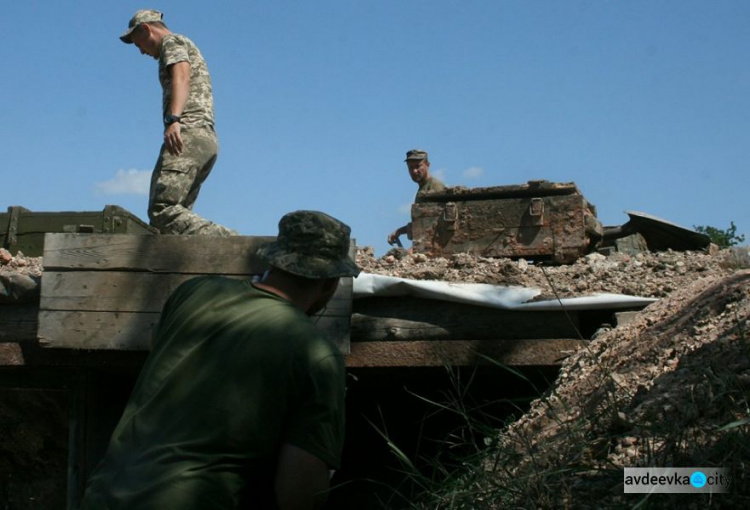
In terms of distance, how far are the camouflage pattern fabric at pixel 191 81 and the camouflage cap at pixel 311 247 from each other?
3.12 m

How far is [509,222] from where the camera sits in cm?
856

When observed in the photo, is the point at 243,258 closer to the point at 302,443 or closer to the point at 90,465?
the point at 90,465

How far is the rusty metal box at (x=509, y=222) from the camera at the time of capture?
8.42 metres

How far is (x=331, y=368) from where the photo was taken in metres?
2.36

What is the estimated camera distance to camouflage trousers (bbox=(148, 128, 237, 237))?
5355mm

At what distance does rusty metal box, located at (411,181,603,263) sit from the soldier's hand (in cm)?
366

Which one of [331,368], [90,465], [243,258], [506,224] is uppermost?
[506,224]

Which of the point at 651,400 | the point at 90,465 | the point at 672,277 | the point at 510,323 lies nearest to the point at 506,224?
the point at 672,277

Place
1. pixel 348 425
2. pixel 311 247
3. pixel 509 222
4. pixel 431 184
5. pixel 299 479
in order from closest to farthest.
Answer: pixel 299 479, pixel 311 247, pixel 348 425, pixel 509 222, pixel 431 184

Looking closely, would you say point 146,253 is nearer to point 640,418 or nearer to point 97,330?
point 97,330

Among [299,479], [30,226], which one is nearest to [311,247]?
[299,479]

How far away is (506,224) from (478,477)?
5.55 metres

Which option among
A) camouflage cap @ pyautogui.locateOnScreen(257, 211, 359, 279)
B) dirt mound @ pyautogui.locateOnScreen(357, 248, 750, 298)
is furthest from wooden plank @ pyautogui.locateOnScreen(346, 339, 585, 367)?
camouflage cap @ pyautogui.locateOnScreen(257, 211, 359, 279)

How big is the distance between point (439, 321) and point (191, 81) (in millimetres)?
2446
